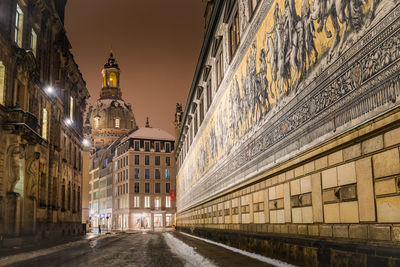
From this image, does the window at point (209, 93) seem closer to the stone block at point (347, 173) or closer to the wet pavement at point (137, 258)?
the wet pavement at point (137, 258)

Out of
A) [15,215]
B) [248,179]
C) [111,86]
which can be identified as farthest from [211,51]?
[111,86]

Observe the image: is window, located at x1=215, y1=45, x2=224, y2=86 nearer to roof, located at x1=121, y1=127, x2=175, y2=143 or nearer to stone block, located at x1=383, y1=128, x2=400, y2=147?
stone block, located at x1=383, y1=128, x2=400, y2=147

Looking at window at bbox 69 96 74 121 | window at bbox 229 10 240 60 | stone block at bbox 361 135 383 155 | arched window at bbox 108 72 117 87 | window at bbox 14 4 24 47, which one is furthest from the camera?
arched window at bbox 108 72 117 87

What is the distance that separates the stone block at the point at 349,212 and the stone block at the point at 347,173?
358mm

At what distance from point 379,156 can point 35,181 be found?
24.8 m

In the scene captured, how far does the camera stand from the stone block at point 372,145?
610 centimetres

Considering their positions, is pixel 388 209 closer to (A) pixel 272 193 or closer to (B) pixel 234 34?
(A) pixel 272 193

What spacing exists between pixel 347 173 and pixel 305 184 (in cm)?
204

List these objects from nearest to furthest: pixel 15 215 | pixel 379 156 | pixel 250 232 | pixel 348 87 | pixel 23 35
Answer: pixel 379 156 < pixel 348 87 < pixel 250 232 < pixel 15 215 < pixel 23 35

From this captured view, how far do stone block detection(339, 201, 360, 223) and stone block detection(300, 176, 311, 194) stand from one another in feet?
4.94

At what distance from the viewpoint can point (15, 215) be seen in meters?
23.0

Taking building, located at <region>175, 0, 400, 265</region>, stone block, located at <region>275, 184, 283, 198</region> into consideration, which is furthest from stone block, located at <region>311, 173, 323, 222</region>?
stone block, located at <region>275, 184, 283, 198</region>

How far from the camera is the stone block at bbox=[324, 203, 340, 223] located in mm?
7555

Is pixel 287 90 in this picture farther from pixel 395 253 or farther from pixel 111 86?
pixel 111 86
